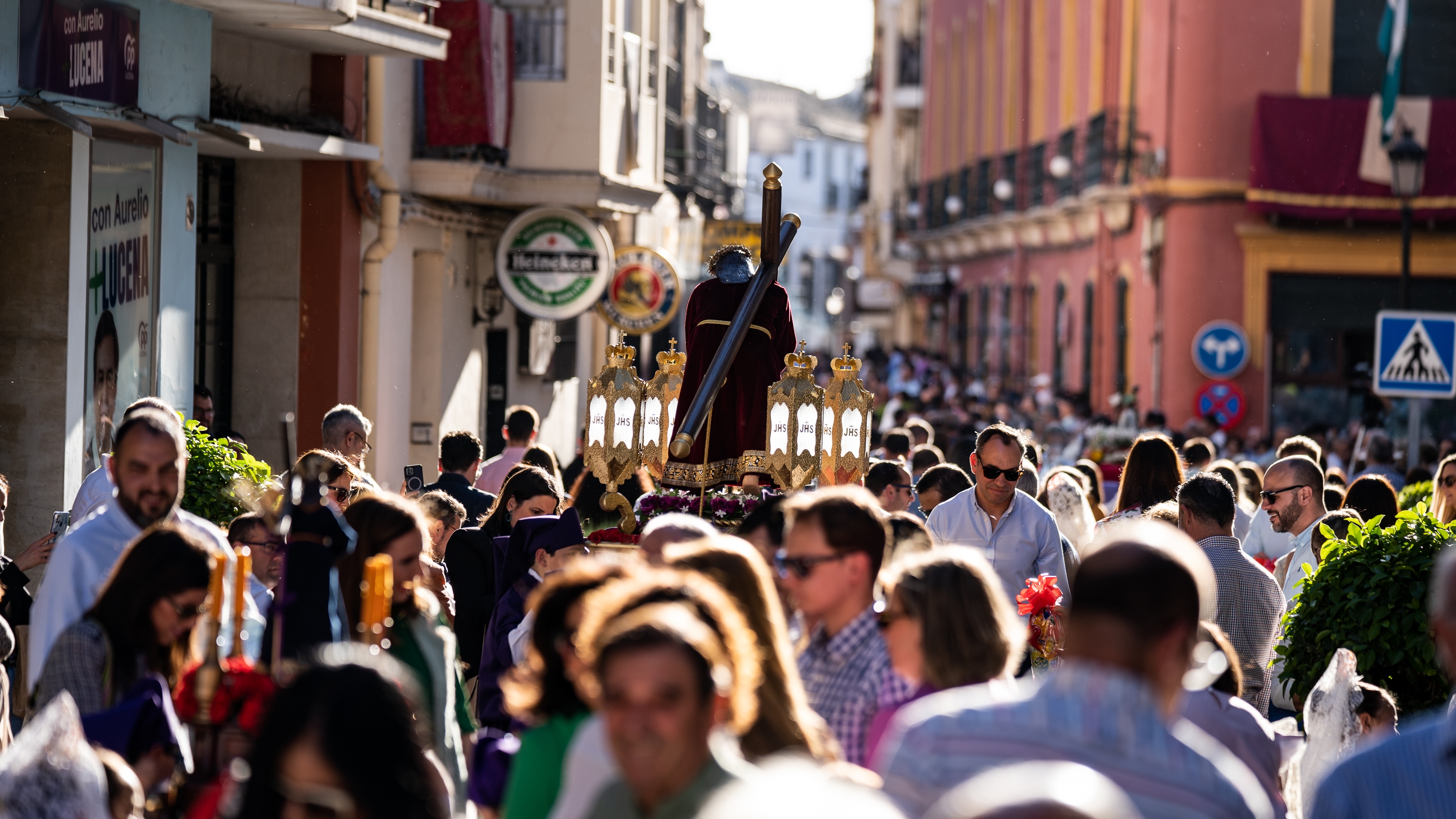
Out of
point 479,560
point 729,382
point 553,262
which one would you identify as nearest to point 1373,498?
point 729,382

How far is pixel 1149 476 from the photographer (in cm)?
956

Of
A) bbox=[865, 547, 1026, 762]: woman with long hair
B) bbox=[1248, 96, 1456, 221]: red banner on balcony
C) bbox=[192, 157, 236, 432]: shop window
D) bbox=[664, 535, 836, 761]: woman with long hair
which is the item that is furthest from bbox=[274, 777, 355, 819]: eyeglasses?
bbox=[1248, 96, 1456, 221]: red banner on balcony

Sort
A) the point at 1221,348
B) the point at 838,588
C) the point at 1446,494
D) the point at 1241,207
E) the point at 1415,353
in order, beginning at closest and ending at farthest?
1. the point at 838,588
2. the point at 1446,494
3. the point at 1415,353
4. the point at 1221,348
5. the point at 1241,207

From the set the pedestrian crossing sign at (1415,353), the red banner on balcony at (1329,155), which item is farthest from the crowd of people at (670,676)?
the red banner on balcony at (1329,155)

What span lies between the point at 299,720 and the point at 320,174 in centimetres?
1268

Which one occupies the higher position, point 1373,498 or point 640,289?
point 640,289

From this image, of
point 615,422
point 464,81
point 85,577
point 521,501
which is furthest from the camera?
point 464,81

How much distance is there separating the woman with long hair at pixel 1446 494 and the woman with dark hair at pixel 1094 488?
5.79 feet

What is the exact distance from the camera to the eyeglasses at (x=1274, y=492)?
10.1 m

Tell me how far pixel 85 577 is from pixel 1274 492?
6.61 m

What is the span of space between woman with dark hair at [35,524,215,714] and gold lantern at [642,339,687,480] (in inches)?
183

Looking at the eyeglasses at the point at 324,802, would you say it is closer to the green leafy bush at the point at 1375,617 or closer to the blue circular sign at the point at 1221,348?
the green leafy bush at the point at 1375,617

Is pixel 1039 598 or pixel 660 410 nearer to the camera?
pixel 1039 598

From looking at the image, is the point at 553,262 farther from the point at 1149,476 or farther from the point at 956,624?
the point at 956,624
